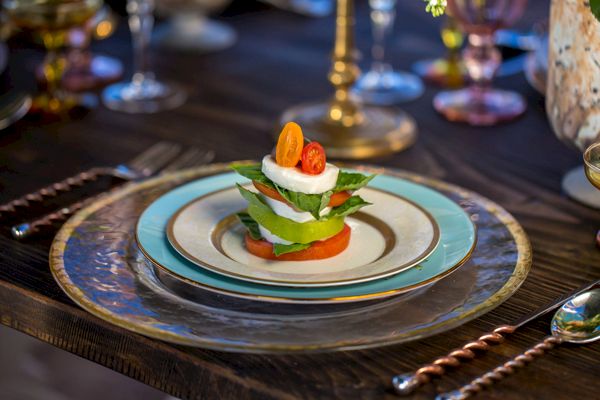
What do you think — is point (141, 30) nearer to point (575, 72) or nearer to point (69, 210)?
point (69, 210)

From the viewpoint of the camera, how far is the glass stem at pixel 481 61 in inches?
50.3

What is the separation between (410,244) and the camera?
0.76 metres

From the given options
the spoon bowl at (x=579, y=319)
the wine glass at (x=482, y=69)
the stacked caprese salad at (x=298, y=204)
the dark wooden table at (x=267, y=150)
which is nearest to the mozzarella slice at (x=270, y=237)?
the stacked caprese salad at (x=298, y=204)

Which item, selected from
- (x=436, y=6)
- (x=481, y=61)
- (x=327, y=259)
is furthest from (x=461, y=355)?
(x=481, y=61)

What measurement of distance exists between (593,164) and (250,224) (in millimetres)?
307

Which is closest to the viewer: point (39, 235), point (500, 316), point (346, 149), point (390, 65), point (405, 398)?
point (405, 398)

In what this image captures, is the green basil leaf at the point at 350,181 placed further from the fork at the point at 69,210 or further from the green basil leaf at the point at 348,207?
the fork at the point at 69,210

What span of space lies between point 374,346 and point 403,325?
0.04 metres

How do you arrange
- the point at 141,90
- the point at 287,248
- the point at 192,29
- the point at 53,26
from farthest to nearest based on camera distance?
the point at 192,29 < the point at 141,90 < the point at 53,26 < the point at 287,248

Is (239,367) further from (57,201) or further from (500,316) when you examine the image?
(57,201)

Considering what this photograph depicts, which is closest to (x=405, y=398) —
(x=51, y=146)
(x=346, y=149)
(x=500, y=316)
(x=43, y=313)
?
(x=500, y=316)

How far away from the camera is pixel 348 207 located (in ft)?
2.51

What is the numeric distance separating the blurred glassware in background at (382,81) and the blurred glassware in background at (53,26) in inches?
16.8

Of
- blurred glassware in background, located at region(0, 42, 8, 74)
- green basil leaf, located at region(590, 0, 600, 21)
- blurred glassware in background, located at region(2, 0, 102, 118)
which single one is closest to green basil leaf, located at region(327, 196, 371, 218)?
green basil leaf, located at region(590, 0, 600, 21)
